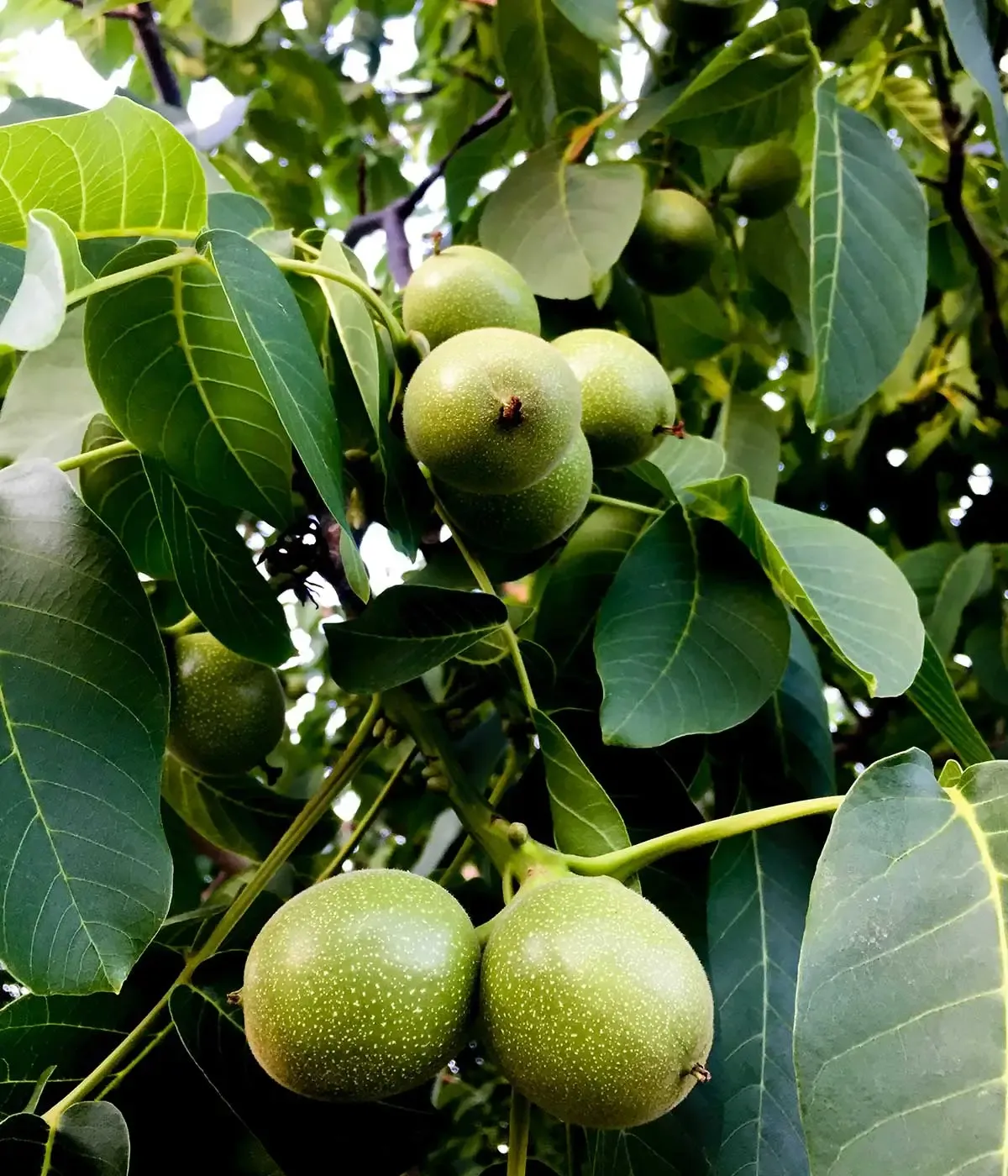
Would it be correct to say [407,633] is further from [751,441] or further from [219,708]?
[751,441]

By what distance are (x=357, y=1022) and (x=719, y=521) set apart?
45 cm

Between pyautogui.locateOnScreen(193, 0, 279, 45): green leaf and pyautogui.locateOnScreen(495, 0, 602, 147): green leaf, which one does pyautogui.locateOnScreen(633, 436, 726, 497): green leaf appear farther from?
pyautogui.locateOnScreen(193, 0, 279, 45): green leaf

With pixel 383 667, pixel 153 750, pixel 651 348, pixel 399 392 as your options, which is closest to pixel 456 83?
pixel 651 348

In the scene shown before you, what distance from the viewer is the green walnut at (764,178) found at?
3.54 ft

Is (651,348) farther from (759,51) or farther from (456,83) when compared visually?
(456,83)

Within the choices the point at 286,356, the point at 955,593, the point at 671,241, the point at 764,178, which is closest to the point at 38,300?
the point at 286,356

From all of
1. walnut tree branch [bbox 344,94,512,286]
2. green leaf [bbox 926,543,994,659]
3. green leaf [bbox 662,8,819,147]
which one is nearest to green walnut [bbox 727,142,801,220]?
green leaf [bbox 662,8,819,147]

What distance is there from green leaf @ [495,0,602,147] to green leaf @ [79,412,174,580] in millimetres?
637

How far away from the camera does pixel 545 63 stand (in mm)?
1123

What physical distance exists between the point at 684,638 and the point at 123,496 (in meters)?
0.43

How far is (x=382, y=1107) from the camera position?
2.13 feet

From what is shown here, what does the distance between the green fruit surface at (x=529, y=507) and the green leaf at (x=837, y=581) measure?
0.08 meters

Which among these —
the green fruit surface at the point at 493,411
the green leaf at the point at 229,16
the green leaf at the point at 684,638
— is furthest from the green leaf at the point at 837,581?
the green leaf at the point at 229,16

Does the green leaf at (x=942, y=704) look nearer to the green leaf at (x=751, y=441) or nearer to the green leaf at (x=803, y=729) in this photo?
the green leaf at (x=803, y=729)
